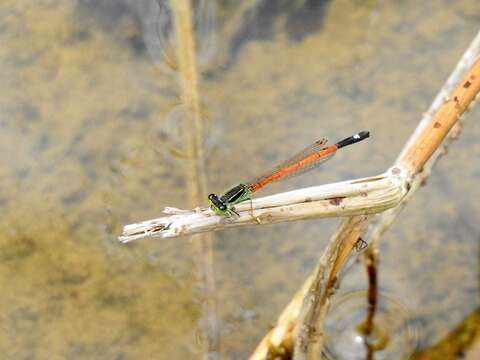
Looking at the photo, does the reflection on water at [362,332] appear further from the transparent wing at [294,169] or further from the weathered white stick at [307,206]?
the weathered white stick at [307,206]

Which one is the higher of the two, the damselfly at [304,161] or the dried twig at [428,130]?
the damselfly at [304,161]

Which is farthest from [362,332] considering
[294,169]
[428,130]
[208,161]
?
[428,130]

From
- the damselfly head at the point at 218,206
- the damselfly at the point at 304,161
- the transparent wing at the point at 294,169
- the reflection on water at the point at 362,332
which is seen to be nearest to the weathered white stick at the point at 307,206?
the damselfly head at the point at 218,206

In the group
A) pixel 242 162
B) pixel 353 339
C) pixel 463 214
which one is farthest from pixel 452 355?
pixel 242 162

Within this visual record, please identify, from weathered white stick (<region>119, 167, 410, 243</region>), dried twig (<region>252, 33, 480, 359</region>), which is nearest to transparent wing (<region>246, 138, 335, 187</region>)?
dried twig (<region>252, 33, 480, 359</region>)

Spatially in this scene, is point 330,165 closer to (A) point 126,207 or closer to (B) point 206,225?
(A) point 126,207

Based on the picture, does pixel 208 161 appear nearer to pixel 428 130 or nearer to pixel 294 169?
pixel 294 169

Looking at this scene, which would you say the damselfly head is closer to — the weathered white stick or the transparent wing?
the weathered white stick
